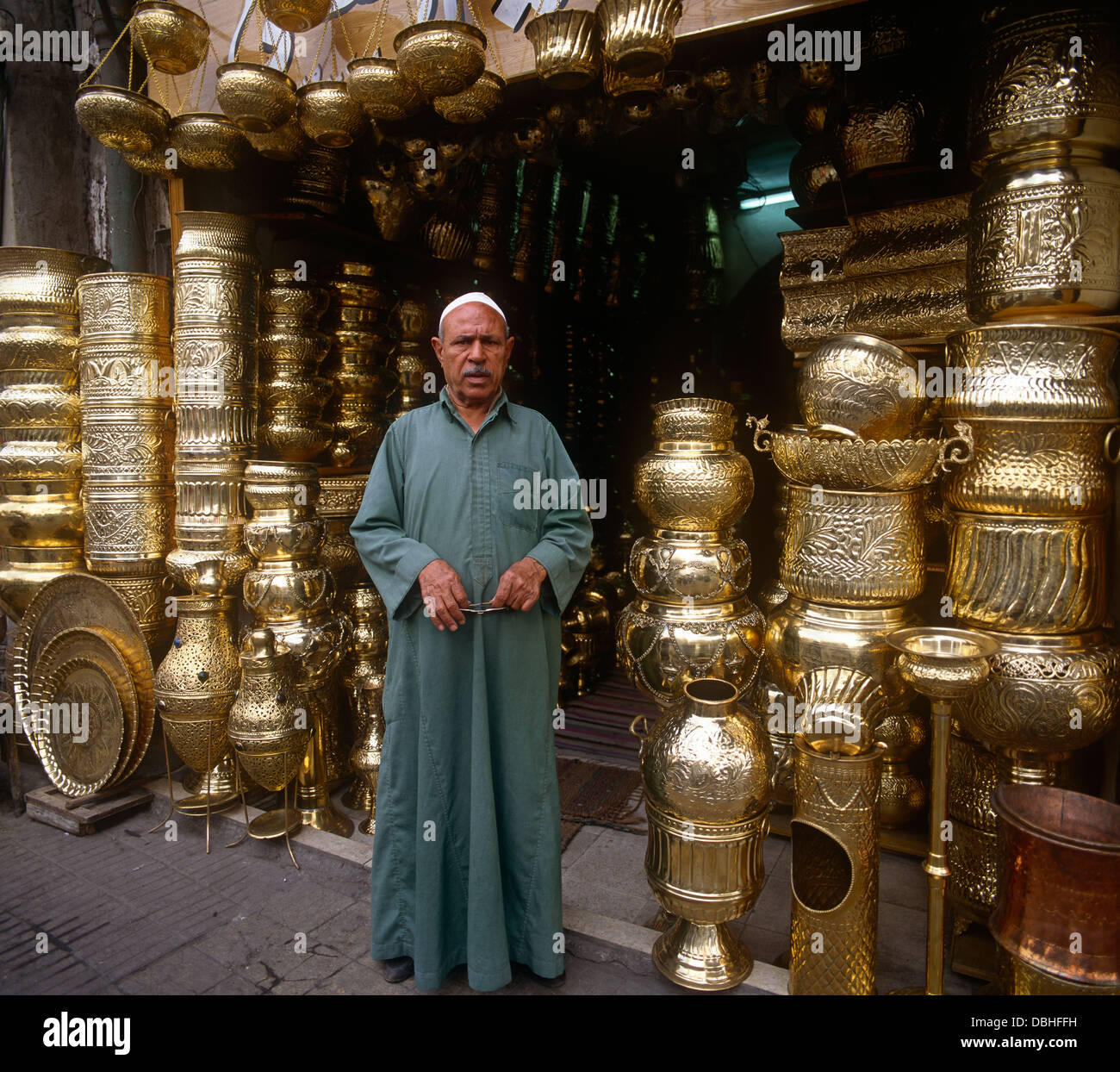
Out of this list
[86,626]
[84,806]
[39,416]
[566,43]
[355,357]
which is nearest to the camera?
[566,43]

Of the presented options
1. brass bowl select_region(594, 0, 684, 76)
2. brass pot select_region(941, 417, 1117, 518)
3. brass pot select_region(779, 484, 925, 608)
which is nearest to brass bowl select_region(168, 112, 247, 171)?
brass bowl select_region(594, 0, 684, 76)

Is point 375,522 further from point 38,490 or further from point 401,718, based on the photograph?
point 38,490

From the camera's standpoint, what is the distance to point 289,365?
3.59m

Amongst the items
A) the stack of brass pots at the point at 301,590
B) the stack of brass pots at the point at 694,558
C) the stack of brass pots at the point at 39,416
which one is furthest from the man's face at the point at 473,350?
the stack of brass pots at the point at 39,416

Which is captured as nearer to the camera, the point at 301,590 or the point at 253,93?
the point at 253,93

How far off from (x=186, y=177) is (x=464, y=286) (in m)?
1.72

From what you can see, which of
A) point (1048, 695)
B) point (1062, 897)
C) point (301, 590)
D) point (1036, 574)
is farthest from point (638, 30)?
point (1062, 897)

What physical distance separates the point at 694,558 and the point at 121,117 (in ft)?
9.77

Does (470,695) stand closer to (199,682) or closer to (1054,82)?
(199,682)

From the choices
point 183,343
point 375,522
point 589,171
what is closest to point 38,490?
point 183,343

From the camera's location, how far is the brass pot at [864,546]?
2.29 metres

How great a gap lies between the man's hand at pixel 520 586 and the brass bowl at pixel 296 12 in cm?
231

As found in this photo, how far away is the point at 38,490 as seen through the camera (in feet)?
12.2

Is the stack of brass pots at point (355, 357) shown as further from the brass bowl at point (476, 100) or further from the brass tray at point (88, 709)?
the brass tray at point (88, 709)
